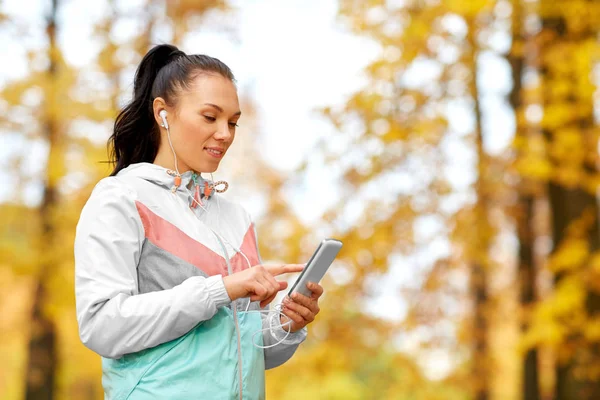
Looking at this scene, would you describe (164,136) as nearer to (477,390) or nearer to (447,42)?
(447,42)

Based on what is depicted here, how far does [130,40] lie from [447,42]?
401 centimetres

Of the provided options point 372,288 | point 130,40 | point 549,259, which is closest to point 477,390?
point 372,288

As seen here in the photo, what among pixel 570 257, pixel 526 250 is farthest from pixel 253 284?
pixel 526 250

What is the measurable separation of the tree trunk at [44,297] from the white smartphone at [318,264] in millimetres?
7055

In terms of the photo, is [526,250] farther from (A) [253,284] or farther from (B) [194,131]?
(A) [253,284]

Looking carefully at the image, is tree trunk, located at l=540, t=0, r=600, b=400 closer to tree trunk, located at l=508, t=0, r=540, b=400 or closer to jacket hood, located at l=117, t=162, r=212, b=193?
tree trunk, located at l=508, t=0, r=540, b=400

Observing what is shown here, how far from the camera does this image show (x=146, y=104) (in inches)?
80.4

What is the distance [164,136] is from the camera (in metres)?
1.98

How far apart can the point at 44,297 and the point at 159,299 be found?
24.6 ft

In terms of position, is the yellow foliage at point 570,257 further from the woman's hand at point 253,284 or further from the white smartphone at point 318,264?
the woman's hand at point 253,284

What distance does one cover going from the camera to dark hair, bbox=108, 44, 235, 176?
199cm

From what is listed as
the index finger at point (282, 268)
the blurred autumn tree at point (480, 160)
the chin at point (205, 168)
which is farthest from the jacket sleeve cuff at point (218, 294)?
the blurred autumn tree at point (480, 160)

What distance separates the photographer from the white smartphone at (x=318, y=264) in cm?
173

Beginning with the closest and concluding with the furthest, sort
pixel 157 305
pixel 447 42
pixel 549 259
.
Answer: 1. pixel 157 305
2. pixel 549 259
3. pixel 447 42
